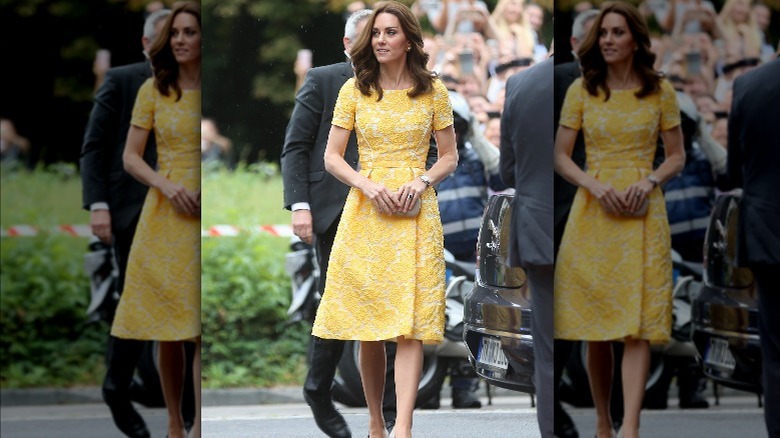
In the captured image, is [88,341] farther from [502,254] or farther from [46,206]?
[502,254]

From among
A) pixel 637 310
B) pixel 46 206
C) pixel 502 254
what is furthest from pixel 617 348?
pixel 46 206

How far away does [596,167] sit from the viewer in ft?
19.0

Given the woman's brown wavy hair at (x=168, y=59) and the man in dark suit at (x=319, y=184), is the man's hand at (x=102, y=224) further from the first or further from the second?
the man in dark suit at (x=319, y=184)

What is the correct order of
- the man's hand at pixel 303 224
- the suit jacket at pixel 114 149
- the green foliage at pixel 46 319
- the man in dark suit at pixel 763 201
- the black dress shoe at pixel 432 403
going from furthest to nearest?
1. the green foliage at pixel 46 319
2. the man in dark suit at pixel 763 201
3. the suit jacket at pixel 114 149
4. the black dress shoe at pixel 432 403
5. the man's hand at pixel 303 224

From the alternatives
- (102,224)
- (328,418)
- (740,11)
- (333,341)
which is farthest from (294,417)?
(740,11)

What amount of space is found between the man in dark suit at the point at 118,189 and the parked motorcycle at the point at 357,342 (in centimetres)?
64

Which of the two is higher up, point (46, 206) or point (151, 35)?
point (151, 35)

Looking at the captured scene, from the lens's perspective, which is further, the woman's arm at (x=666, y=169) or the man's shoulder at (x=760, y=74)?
the man's shoulder at (x=760, y=74)

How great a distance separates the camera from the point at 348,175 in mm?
5340

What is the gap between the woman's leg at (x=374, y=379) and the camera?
17.8 feet

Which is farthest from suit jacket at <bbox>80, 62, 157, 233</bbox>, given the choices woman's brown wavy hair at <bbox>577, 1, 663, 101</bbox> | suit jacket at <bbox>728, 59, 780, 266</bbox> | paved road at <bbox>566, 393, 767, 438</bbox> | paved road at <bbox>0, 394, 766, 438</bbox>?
suit jacket at <bbox>728, 59, 780, 266</bbox>

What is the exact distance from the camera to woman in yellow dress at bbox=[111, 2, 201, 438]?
5.63 m

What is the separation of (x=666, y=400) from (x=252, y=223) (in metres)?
1.92

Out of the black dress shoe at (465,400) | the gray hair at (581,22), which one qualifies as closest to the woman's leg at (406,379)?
the black dress shoe at (465,400)
